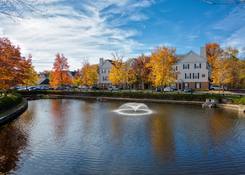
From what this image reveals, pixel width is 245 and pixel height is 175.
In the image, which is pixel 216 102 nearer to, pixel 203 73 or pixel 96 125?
pixel 96 125

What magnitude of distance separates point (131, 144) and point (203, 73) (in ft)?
184

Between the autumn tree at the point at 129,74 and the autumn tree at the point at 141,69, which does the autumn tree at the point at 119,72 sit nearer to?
the autumn tree at the point at 129,74

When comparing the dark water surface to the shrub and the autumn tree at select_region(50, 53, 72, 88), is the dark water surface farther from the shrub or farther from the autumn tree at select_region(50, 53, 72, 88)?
the autumn tree at select_region(50, 53, 72, 88)

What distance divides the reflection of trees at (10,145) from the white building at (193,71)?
53727mm

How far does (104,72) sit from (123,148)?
7680cm

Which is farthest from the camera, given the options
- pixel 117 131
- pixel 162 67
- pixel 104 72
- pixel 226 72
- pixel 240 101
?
pixel 104 72

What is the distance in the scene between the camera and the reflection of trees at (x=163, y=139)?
14460 mm

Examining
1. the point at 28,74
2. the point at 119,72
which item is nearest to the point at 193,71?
the point at 119,72

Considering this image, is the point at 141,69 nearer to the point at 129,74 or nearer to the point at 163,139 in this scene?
the point at 129,74

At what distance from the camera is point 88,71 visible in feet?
269

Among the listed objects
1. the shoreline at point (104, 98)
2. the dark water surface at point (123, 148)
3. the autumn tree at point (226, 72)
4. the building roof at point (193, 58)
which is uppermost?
the building roof at point (193, 58)

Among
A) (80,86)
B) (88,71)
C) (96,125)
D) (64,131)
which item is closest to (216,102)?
(96,125)

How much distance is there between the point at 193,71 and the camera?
69.1m

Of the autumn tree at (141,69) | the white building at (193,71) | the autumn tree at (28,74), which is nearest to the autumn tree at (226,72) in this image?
the white building at (193,71)
